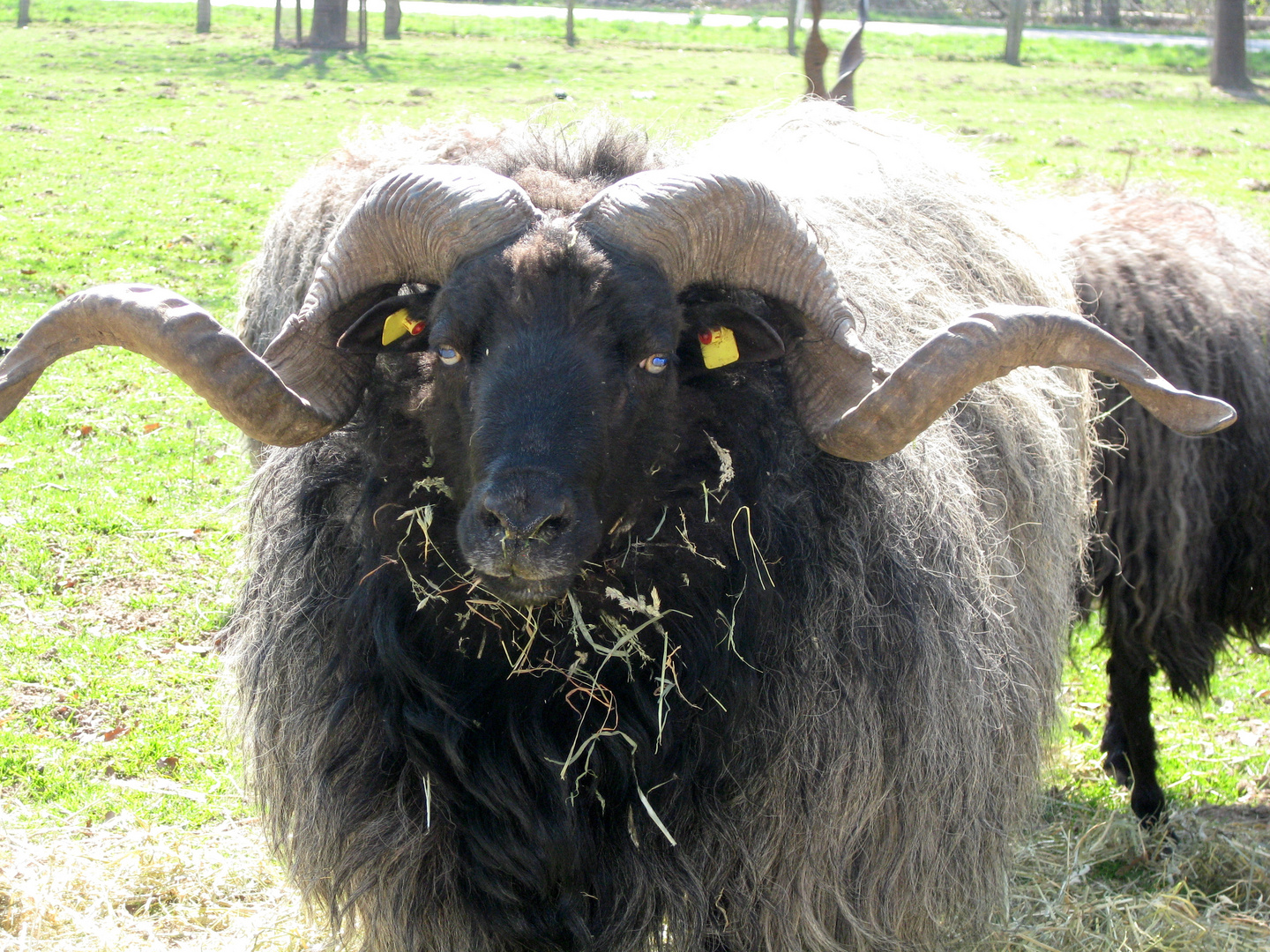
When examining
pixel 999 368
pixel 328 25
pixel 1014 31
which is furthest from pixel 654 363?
pixel 1014 31

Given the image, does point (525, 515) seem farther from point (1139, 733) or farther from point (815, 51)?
point (815, 51)

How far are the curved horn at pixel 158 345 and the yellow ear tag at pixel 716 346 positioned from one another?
1.11m

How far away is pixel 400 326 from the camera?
349 centimetres

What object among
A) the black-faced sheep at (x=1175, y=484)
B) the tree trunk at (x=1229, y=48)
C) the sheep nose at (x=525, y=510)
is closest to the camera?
the sheep nose at (x=525, y=510)

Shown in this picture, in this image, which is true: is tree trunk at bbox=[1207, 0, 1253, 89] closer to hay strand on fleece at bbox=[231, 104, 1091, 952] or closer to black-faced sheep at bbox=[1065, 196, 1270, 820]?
black-faced sheep at bbox=[1065, 196, 1270, 820]

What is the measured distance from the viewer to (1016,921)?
177 inches

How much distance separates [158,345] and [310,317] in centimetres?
43

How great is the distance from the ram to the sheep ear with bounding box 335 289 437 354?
0.01m

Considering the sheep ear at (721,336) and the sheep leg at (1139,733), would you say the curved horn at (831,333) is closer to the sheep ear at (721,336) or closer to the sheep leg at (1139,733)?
the sheep ear at (721,336)

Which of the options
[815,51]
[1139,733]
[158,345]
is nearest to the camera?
[158,345]

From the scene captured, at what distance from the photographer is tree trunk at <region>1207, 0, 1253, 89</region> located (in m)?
28.1

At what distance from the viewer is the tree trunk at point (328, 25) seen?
26406mm

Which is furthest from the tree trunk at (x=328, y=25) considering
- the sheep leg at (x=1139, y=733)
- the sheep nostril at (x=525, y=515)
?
the sheep nostril at (x=525, y=515)

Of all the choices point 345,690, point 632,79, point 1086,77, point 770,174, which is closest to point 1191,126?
point 1086,77
